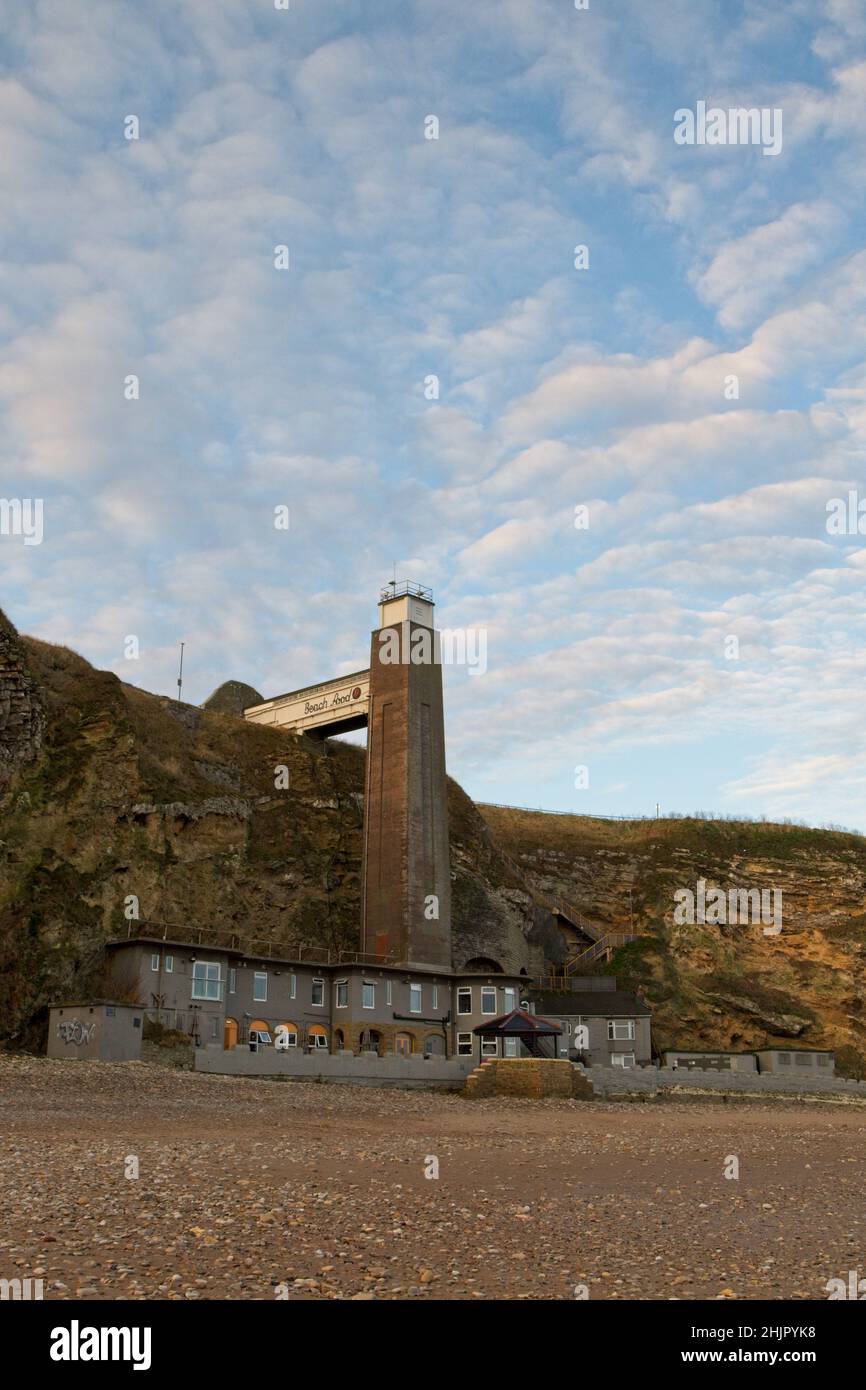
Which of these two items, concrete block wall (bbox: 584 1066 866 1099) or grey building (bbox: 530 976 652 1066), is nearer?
concrete block wall (bbox: 584 1066 866 1099)

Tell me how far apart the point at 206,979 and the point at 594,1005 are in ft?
79.0

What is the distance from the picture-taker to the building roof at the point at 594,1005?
6494 cm

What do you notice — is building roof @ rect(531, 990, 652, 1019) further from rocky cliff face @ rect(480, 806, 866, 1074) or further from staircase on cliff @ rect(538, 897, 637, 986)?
staircase on cliff @ rect(538, 897, 637, 986)

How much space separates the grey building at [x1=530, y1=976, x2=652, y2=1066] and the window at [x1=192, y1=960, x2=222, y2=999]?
20.9 m

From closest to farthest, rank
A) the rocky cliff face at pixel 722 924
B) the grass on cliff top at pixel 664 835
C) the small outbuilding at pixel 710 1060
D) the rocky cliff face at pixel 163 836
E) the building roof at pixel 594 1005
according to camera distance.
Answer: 1. the rocky cliff face at pixel 163 836
2. the small outbuilding at pixel 710 1060
3. the building roof at pixel 594 1005
4. the rocky cliff face at pixel 722 924
5. the grass on cliff top at pixel 664 835

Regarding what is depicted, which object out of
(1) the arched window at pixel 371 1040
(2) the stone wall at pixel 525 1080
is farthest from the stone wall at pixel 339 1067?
(1) the arched window at pixel 371 1040

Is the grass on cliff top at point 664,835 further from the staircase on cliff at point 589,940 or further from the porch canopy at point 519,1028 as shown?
the porch canopy at point 519,1028

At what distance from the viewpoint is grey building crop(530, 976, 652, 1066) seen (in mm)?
63844

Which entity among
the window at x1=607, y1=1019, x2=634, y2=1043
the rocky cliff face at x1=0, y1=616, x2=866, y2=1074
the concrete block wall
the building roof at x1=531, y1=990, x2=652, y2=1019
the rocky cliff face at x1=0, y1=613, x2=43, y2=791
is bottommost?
the concrete block wall

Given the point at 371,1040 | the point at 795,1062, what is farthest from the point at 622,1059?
the point at 371,1040

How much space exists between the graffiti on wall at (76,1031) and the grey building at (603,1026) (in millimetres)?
28940

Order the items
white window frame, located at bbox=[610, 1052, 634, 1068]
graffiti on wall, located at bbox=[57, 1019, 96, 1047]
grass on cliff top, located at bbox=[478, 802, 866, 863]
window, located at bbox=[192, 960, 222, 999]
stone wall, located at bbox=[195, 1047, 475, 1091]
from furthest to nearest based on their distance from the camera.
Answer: grass on cliff top, located at bbox=[478, 802, 866, 863], white window frame, located at bbox=[610, 1052, 634, 1068], window, located at bbox=[192, 960, 222, 999], stone wall, located at bbox=[195, 1047, 475, 1091], graffiti on wall, located at bbox=[57, 1019, 96, 1047]

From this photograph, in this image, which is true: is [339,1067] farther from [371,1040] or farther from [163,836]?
[163,836]

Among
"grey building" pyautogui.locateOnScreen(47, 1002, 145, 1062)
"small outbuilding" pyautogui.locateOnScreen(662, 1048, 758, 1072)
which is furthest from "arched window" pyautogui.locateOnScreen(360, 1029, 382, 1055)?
"grey building" pyautogui.locateOnScreen(47, 1002, 145, 1062)
